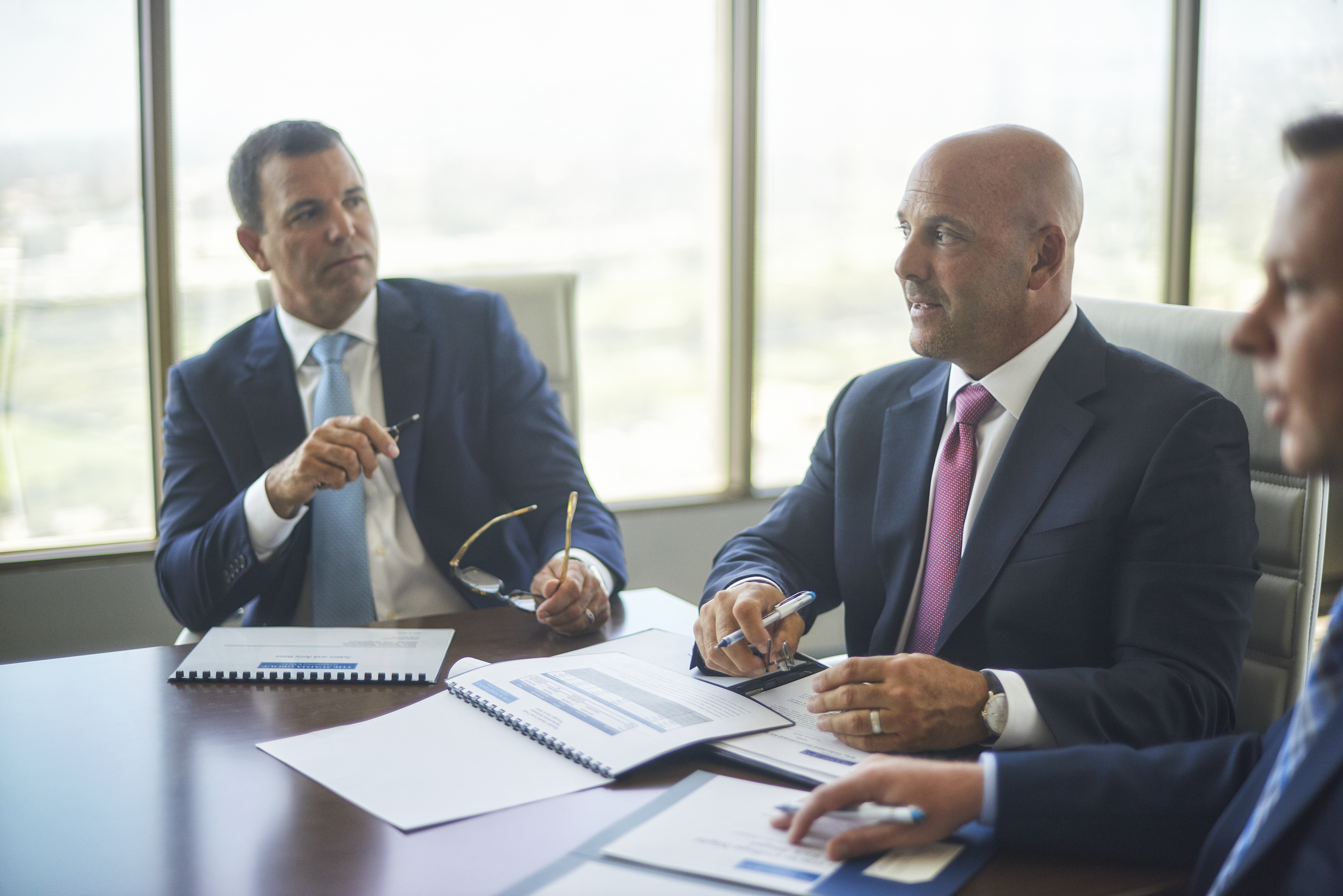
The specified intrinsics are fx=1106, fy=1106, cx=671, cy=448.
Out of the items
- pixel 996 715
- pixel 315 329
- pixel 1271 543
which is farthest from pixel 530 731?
pixel 315 329

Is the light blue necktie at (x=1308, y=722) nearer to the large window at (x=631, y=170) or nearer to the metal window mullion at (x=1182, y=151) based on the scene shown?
the large window at (x=631, y=170)

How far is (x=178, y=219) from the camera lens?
3166 mm

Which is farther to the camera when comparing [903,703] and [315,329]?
[315,329]

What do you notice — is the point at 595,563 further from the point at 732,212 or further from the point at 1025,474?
the point at 732,212

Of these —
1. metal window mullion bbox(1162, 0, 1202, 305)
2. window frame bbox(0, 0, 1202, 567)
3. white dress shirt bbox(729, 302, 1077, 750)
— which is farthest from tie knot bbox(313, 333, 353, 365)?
metal window mullion bbox(1162, 0, 1202, 305)

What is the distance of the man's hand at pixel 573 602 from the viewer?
5.58 feet

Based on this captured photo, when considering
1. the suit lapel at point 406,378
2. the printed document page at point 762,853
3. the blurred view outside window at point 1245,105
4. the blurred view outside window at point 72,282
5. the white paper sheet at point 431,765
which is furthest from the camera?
the blurred view outside window at point 1245,105

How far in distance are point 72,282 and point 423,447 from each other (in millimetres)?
1503

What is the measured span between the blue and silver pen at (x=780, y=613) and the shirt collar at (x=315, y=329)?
3.86 ft

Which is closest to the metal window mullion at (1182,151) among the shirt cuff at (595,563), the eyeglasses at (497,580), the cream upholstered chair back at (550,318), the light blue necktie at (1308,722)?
the cream upholstered chair back at (550,318)

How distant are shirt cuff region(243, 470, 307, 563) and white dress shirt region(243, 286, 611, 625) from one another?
0.28ft

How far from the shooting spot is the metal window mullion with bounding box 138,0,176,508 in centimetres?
303

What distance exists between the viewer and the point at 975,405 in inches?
68.9

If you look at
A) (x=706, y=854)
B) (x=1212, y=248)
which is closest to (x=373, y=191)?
(x=706, y=854)
